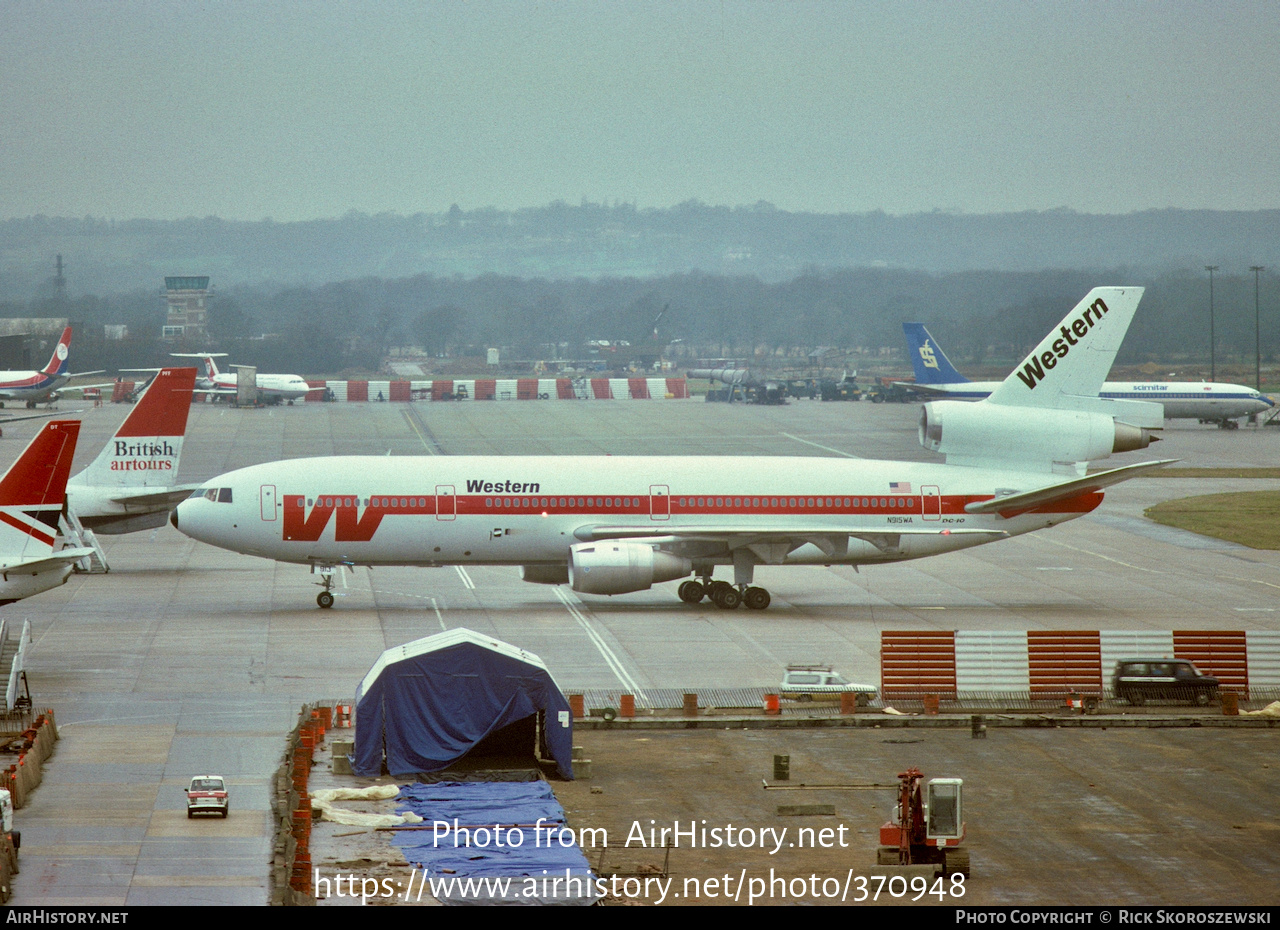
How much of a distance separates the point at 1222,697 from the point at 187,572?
39.1m

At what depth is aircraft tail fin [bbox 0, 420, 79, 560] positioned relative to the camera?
3862 cm

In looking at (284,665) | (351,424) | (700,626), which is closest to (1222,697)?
(700,626)

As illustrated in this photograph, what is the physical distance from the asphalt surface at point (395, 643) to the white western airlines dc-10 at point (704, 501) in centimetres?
209

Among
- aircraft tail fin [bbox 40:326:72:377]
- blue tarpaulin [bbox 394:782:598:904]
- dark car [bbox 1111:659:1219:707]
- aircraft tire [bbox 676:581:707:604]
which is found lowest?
dark car [bbox 1111:659:1219:707]

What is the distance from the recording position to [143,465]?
5584cm

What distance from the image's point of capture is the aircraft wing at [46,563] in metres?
38.4

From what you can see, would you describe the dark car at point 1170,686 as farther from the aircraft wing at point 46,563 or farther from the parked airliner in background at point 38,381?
the parked airliner in background at point 38,381

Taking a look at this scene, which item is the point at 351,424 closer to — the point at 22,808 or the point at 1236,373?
the point at 22,808

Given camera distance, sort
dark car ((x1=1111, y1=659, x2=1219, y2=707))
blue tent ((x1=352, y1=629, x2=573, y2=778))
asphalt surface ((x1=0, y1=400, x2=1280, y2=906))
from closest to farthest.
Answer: asphalt surface ((x1=0, y1=400, x2=1280, y2=906))
blue tent ((x1=352, y1=629, x2=573, y2=778))
dark car ((x1=1111, y1=659, x2=1219, y2=707))

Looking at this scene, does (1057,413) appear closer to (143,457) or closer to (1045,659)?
(1045,659)

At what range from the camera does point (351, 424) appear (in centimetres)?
12219

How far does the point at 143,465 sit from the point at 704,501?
21.4 meters

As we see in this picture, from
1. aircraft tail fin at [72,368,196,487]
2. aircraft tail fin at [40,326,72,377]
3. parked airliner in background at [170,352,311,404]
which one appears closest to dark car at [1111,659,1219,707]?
aircraft tail fin at [72,368,196,487]

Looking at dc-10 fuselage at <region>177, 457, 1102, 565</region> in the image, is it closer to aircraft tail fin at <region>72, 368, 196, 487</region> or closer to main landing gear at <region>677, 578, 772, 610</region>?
main landing gear at <region>677, 578, 772, 610</region>
